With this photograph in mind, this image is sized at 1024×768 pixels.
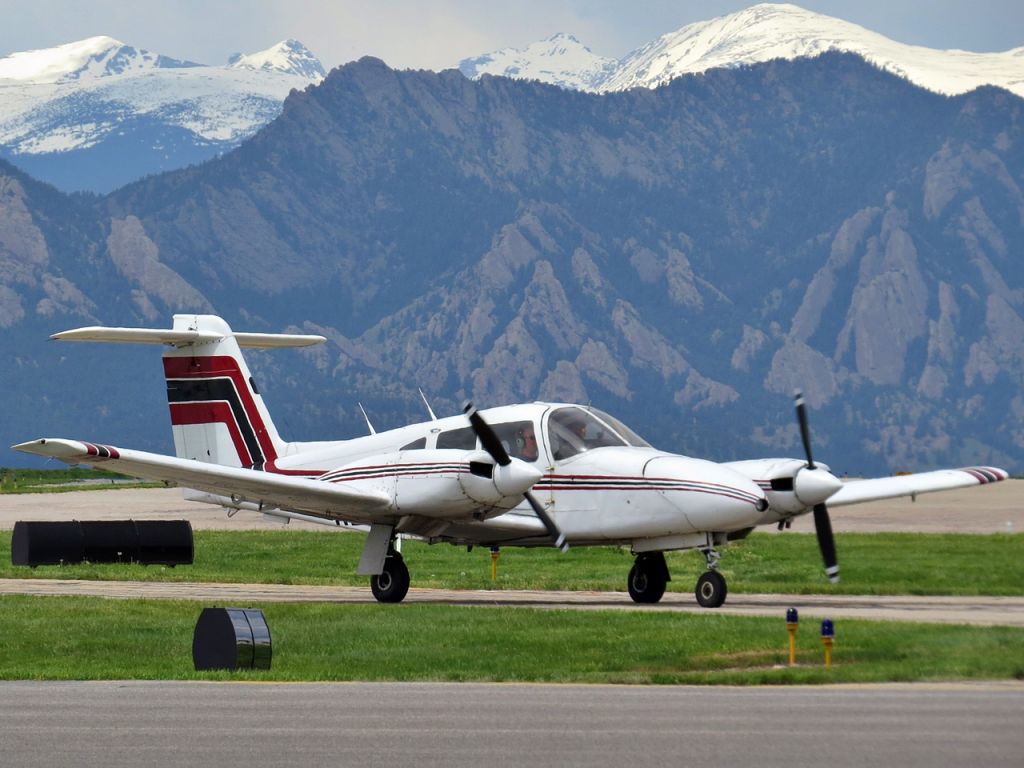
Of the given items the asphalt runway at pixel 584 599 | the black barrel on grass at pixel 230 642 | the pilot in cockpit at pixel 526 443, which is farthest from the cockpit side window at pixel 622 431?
the black barrel on grass at pixel 230 642

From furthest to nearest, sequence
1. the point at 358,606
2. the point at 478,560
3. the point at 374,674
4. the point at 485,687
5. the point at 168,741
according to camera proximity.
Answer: the point at 478,560 < the point at 358,606 < the point at 374,674 < the point at 485,687 < the point at 168,741

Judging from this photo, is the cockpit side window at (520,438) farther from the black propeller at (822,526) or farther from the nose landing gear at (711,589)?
the black propeller at (822,526)

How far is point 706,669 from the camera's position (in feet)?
65.0

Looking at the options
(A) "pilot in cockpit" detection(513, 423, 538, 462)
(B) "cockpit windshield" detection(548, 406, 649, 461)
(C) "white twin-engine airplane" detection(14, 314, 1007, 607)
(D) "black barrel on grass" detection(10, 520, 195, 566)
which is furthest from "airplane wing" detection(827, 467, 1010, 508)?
(D) "black barrel on grass" detection(10, 520, 195, 566)

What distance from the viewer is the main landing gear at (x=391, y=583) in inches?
1123

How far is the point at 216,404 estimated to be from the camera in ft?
106

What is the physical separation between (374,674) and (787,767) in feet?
26.3

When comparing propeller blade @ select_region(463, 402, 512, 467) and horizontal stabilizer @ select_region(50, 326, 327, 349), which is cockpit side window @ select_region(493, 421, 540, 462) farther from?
horizontal stabilizer @ select_region(50, 326, 327, 349)

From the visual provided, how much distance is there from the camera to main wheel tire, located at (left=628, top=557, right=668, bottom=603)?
28.5 metres

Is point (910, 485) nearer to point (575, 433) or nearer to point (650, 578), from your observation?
point (650, 578)

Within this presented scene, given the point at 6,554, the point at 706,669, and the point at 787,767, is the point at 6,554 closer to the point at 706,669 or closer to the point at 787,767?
the point at 706,669

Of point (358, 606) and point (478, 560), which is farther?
point (478, 560)

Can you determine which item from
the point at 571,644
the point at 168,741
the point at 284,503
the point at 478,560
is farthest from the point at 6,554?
the point at 168,741

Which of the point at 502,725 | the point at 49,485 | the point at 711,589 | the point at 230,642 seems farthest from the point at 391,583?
the point at 49,485
